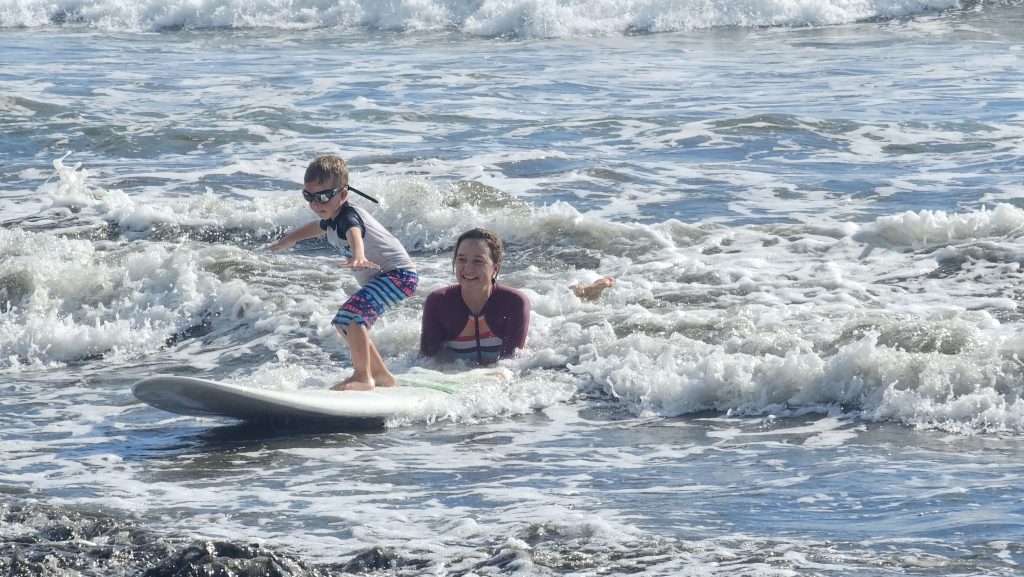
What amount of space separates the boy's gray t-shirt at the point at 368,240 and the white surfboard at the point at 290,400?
0.67 meters

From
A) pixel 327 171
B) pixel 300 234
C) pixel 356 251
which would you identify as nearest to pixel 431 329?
pixel 300 234

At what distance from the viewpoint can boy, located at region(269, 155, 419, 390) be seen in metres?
7.16

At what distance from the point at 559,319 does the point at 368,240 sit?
1911 mm

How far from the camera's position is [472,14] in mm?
32281

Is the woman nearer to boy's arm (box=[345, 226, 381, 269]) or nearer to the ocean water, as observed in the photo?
the ocean water

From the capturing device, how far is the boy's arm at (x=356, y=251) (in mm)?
6699

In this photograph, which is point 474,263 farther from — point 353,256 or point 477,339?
point 353,256

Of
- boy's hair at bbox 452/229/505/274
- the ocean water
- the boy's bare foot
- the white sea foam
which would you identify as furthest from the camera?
the white sea foam

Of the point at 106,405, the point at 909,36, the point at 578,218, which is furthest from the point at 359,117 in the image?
the point at 909,36

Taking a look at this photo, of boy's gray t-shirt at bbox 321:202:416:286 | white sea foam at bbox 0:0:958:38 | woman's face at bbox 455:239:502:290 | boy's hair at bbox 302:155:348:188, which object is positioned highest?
white sea foam at bbox 0:0:958:38

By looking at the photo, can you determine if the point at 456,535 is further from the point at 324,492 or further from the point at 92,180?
the point at 92,180

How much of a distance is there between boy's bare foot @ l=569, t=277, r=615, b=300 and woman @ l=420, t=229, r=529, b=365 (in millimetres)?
1428

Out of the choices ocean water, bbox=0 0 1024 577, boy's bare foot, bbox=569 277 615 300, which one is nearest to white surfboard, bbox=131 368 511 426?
ocean water, bbox=0 0 1024 577

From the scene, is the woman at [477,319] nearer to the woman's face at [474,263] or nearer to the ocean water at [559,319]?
the woman's face at [474,263]
